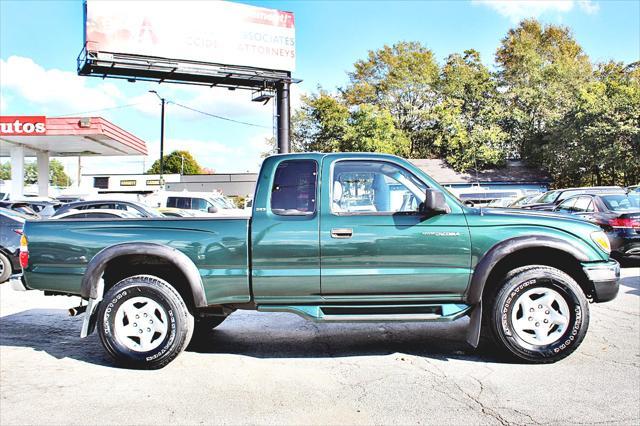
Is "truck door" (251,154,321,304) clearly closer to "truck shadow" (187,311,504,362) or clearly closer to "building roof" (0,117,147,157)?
"truck shadow" (187,311,504,362)

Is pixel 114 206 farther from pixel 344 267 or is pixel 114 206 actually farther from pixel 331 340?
pixel 344 267

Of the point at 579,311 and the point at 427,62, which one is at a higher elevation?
the point at 427,62

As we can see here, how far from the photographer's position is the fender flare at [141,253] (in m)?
4.61

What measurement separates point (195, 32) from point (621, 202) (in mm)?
24261

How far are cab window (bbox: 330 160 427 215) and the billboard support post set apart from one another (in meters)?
23.8

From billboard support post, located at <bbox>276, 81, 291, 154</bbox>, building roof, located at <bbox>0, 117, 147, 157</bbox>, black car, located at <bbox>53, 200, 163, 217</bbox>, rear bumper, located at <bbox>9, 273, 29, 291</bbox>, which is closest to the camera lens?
rear bumper, located at <bbox>9, 273, 29, 291</bbox>

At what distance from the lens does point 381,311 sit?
15.4 ft

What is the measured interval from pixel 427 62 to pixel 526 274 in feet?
142

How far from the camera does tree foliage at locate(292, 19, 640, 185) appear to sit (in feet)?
119

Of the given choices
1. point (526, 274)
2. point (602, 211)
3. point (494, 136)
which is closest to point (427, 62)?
point (494, 136)

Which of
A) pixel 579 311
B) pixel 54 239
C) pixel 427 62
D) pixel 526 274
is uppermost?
pixel 427 62

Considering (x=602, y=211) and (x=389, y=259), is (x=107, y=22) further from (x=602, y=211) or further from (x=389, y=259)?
(x=389, y=259)

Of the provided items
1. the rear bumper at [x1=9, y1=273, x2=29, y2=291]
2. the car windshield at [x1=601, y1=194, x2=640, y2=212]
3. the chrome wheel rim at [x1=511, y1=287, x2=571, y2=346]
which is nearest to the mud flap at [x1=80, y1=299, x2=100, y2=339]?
the rear bumper at [x1=9, y1=273, x2=29, y2=291]

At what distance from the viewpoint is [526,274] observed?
4.63 metres
